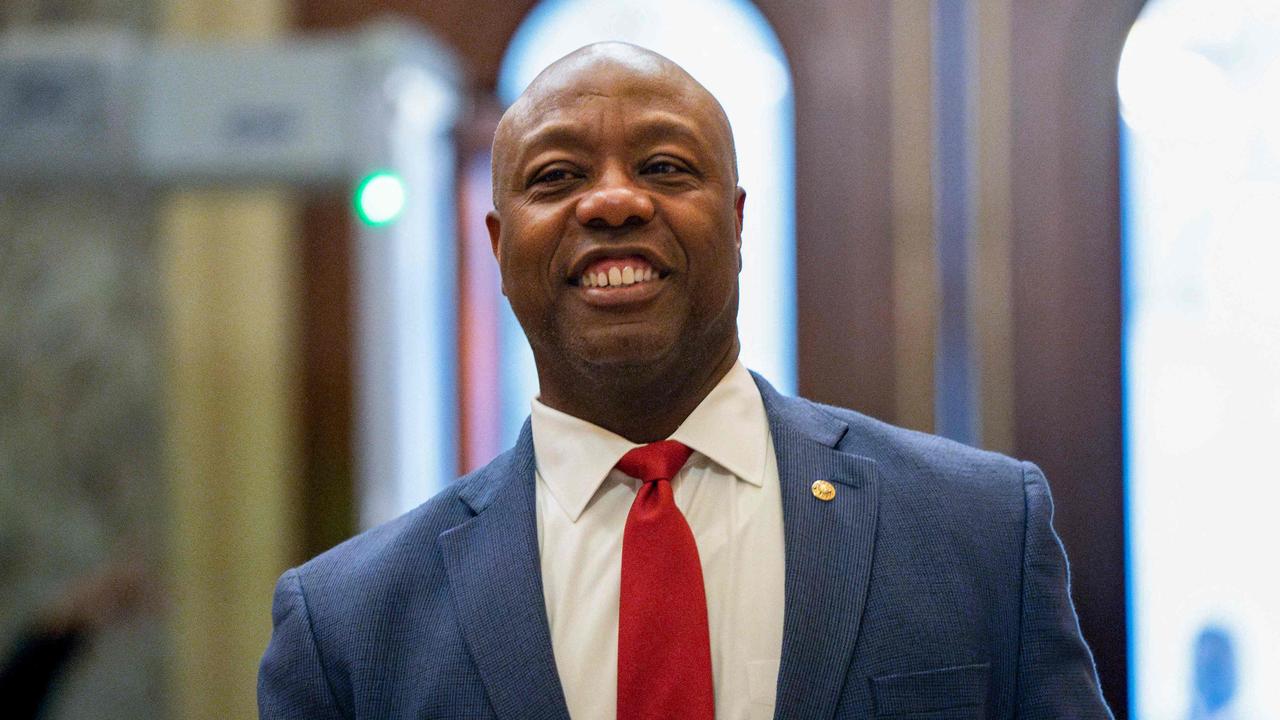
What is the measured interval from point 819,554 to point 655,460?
22cm

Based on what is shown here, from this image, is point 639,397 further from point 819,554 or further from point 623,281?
point 819,554

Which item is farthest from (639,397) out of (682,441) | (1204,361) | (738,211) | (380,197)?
(1204,361)

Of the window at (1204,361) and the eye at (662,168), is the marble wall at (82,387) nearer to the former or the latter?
the window at (1204,361)

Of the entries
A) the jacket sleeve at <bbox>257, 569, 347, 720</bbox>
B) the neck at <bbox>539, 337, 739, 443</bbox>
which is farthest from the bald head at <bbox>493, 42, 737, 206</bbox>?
the jacket sleeve at <bbox>257, 569, 347, 720</bbox>

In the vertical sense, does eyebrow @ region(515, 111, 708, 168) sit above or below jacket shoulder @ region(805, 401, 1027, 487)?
above

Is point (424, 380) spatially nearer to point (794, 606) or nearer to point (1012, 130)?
point (1012, 130)

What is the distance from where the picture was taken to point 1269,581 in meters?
3.86

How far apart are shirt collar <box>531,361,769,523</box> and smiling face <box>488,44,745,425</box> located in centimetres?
5

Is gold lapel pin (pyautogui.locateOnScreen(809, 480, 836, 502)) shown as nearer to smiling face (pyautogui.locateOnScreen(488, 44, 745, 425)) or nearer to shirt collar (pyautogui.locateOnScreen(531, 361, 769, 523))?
shirt collar (pyautogui.locateOnScreen(531, 361, 769, 523))

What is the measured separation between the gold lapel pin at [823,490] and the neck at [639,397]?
0.58ft

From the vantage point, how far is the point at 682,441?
1.64 metres

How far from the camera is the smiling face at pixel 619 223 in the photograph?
1563 millimetres

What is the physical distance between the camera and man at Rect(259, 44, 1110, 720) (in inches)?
59.6

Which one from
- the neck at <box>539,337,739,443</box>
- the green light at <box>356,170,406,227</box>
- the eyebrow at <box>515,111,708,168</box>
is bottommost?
the neck at <box>539,337,739,443</box>
